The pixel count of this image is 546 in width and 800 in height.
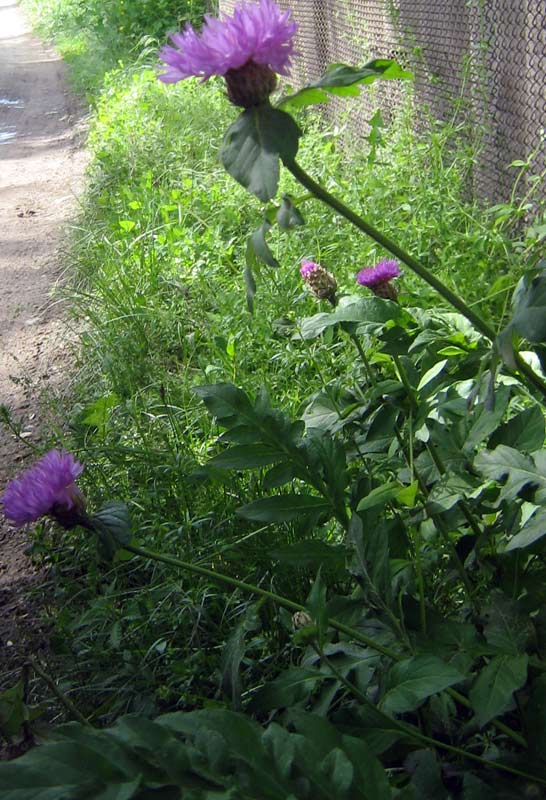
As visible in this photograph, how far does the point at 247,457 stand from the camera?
1.92 m

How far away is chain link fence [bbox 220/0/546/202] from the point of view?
4.04 meters

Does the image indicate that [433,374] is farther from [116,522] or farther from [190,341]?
[190,341]

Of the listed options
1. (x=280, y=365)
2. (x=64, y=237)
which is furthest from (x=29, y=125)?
(x=280, y=365)

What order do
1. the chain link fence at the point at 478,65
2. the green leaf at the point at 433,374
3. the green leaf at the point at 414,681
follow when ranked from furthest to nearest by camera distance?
the chain link fence at the point at 478,65, the green leaf at the point at 433,374, the green leaf at the point at 414,681

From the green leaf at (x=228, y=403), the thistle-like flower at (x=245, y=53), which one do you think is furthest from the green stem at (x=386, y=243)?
the green leaf at (x=228, y=403)

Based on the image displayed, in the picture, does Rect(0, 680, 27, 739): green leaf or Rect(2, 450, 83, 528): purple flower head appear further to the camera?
Rect(2, 450, 83, 528): purple flower head

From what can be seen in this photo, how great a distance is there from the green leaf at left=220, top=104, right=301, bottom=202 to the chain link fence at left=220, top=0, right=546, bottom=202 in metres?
2.83

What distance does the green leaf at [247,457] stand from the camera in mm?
1915

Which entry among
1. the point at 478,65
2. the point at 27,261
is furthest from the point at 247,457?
the point at 27,261

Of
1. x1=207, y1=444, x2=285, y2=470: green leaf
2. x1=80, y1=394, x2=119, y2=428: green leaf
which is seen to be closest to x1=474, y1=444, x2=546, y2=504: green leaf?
x1=207, y1=444, x2=285, y2=470: green leaf

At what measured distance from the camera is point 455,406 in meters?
2.06

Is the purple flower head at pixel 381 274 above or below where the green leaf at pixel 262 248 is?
below

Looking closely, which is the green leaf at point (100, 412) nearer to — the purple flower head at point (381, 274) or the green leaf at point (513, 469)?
the purple flower head at point (381, 274)

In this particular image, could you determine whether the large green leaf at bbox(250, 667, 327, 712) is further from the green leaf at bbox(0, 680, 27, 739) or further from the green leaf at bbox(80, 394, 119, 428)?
the green leaf at bbox(80, 394, 119, 428)
